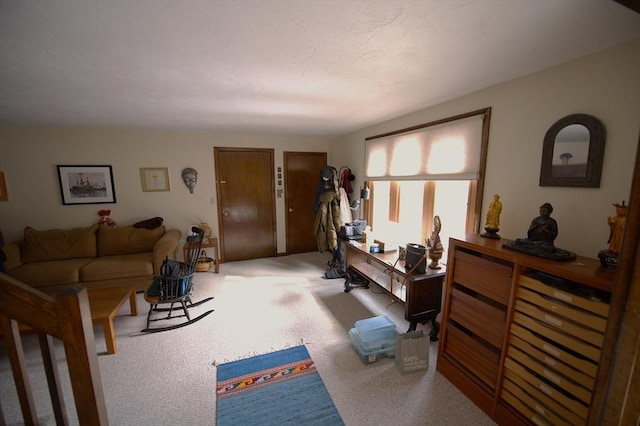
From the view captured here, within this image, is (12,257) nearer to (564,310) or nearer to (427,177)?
(427,177)

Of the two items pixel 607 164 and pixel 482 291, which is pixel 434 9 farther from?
pixel 482 291

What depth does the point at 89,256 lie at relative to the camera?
11.3ft

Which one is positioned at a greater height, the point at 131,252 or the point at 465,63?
the point at 465,63

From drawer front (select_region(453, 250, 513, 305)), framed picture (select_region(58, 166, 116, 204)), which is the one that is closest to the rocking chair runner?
framed picture (select_region(58, 166, 116, 204))

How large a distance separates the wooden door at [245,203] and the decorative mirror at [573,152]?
3.79 meters

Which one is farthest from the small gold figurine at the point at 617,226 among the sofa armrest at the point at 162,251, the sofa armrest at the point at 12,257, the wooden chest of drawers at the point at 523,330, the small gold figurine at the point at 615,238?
the sofa armrest at the point at 12,257

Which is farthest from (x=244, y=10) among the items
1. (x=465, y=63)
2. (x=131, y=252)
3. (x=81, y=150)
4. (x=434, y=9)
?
(x=81, y=150)

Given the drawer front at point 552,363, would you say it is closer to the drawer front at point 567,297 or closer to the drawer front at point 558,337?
the drawer front at point 558,337

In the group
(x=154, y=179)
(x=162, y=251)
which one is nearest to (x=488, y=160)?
(x=162, y=251)

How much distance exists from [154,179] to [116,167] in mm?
508

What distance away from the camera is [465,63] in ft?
5.16

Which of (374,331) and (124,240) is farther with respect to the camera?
(124,240)

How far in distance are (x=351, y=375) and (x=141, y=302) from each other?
2.70 metres

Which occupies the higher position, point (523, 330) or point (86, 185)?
point (86, 185)
